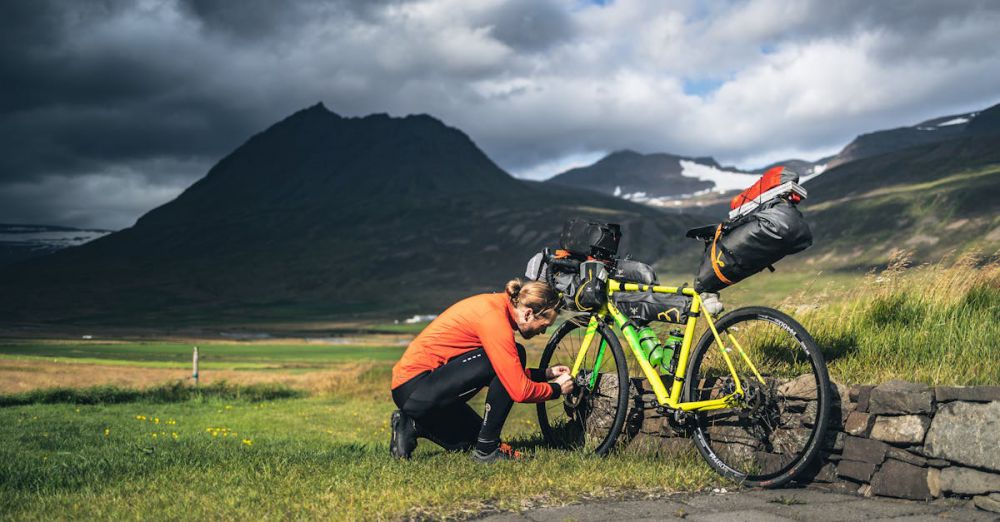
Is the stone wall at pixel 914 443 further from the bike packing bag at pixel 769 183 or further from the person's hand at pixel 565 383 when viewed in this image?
the person's hand at pixel 565 383

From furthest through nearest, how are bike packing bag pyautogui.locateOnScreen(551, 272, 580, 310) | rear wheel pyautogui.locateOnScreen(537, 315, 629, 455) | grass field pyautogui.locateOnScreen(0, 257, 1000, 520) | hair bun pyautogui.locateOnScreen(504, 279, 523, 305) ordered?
bike packing bag pyautogui.locateOnScreen(551, 272, 580, 310) < rear wheel pyautogui.locateOnScreen(537, 315, 629, 455) < hair bun pyautogui.locateOnScreen(504, 279, 523, 305) < grass field pyautogui.locateOnScreen(0, 257, 1000, 520)

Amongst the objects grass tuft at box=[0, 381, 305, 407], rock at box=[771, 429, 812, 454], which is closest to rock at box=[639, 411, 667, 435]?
rock at box=[771, 429, 812, 454]

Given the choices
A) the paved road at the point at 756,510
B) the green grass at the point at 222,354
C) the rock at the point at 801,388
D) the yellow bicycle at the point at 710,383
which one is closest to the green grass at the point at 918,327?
the yellow bicycle at the point at 710,383

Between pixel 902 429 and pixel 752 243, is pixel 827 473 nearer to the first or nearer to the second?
pixel 902 429

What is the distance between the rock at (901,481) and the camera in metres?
5.71

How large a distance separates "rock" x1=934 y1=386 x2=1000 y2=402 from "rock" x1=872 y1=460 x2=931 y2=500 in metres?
0.58

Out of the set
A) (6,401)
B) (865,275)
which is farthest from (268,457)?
(6,401)

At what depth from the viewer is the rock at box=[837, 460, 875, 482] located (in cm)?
595

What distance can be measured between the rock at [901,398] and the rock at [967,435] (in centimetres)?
12

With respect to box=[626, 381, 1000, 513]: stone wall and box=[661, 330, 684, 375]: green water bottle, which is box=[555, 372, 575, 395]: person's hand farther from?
box=[626, 381, 1000, 513]: stone wall

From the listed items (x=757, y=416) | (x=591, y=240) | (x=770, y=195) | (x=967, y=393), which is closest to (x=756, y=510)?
(x=757, y=416)

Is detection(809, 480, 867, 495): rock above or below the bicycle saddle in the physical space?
below

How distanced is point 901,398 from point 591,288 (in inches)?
105

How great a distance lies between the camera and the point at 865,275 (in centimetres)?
988
